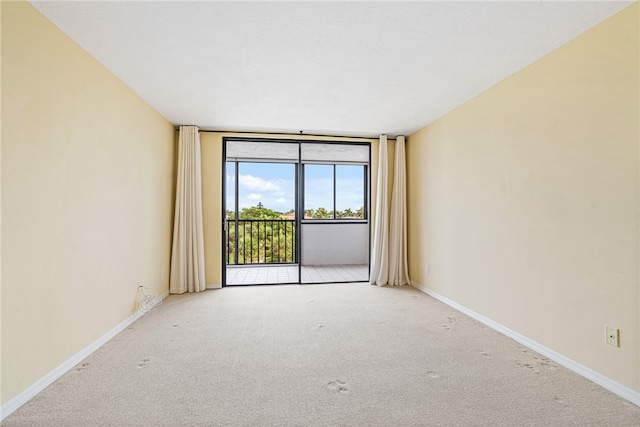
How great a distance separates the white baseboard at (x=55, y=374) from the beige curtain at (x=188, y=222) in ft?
4.16

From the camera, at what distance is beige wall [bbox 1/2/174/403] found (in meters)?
1.68

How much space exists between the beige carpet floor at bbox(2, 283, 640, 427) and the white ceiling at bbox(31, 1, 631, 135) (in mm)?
2303

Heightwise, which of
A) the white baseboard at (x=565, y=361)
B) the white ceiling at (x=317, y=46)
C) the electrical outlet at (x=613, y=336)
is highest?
the white ceiling at (x=317, y=46)

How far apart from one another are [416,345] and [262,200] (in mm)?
4839

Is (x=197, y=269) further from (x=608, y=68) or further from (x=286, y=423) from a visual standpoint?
(x=608, y=68)

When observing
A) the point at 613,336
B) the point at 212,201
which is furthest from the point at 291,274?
the point at 613,336

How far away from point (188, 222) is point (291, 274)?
86.0 inches

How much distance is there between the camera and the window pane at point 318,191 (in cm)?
682

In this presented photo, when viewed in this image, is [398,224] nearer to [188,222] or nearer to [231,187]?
[188,222]

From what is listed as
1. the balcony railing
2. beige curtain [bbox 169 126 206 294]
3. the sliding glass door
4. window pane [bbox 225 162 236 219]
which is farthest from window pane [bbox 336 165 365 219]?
beige curtain [bbox 169 126 206 294]

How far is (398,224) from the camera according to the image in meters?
4.66

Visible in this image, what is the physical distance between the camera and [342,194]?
6.96 metres

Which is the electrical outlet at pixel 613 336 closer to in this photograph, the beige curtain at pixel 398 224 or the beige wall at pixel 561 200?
the beige wall at pixel 561 200

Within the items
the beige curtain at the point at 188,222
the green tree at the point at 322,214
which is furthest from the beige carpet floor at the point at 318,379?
the green tree at the point at 322,214
